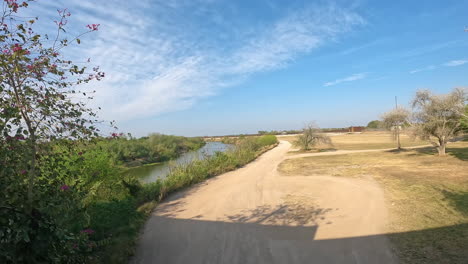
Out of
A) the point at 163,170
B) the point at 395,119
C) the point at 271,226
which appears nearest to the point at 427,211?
the point at 271,226

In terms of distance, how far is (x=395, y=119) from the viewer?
17.7 m

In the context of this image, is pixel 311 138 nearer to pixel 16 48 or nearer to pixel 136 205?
pixel 136 205

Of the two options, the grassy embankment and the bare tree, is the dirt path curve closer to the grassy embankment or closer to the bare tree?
the grassy embankment

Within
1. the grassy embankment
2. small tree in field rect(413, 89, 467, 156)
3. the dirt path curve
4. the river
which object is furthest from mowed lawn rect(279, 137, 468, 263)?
the river

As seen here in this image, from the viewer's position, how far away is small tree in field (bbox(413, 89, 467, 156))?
531 inches

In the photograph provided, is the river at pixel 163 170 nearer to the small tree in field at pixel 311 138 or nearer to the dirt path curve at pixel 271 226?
the dirt path curve at pixel 271 226

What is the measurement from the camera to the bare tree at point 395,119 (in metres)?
17.0

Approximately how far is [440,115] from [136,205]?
691 inches

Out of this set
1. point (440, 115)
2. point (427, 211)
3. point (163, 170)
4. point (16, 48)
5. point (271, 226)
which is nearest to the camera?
point (16, 48)

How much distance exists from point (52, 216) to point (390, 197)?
852 centimetres

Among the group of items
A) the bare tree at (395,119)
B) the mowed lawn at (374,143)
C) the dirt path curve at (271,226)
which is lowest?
the dirt path curve at (271,226)

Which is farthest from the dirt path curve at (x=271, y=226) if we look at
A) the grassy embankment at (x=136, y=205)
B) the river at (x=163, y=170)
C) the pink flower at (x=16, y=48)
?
the pink flower at (x=16, y=48)

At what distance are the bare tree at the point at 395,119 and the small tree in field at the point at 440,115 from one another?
157 cm

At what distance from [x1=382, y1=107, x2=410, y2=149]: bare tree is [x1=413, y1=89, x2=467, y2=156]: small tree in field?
1.57 m
